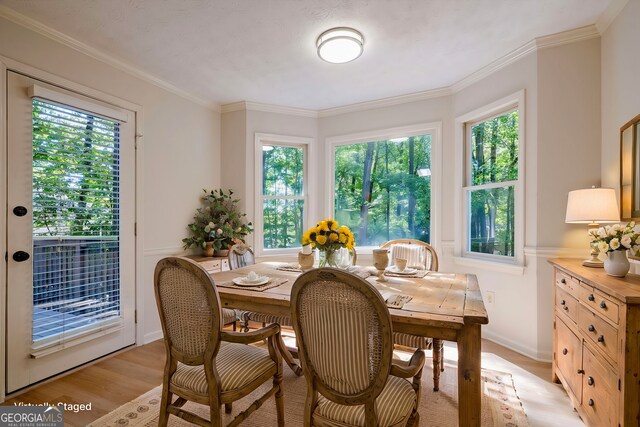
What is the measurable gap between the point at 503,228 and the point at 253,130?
308 cm

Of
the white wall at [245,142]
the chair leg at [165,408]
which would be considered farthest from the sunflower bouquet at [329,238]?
the white wall at [245,142]

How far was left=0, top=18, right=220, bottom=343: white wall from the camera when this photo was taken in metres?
2.46

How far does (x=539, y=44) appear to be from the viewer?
2.62 m

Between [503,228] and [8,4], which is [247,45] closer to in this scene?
[8,4]

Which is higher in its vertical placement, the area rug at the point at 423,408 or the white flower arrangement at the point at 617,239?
the white flower arrangement at the point at 617,239

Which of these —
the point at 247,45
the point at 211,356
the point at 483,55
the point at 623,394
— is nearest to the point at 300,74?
the point at 247,45

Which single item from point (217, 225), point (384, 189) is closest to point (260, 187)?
point (217, 225)

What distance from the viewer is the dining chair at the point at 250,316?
2.43 metres

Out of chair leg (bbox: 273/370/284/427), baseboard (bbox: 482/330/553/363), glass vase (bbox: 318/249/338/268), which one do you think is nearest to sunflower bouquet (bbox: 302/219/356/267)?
glass vase (bbox: 318/249/338/268)

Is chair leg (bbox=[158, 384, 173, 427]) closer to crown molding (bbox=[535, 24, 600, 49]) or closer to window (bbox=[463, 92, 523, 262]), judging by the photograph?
window (bbox=[463, 92, 523, 262])

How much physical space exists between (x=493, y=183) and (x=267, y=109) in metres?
2.80

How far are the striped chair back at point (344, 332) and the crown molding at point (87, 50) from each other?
278 cm

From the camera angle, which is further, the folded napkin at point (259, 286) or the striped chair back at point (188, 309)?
the folded napkin at point (259, 286)

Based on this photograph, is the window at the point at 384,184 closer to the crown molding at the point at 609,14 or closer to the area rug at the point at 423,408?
the crown molding at the point at 609,14
